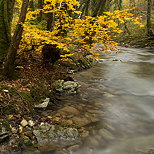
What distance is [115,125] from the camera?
4.58 metres

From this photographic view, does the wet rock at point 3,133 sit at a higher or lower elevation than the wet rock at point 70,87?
lower

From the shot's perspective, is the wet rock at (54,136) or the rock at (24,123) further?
the rock at (24,123)

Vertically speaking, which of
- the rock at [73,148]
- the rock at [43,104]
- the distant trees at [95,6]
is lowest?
the rock at [73,148]

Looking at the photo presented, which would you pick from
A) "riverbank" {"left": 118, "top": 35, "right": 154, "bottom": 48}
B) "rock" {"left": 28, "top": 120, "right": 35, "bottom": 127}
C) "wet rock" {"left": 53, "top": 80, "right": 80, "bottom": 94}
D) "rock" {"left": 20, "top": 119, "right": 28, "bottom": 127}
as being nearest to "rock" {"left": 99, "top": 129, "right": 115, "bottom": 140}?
"rock" {"left": 28, "top": 120, "right": 35, "bottom": 127}

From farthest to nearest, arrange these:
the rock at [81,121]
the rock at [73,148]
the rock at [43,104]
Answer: the rock at [43,104], the rock at [81,121], the rock at [73,148]

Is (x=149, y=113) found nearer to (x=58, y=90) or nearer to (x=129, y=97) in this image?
(x=129, y=97)

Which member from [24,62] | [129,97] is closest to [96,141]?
[129,97]

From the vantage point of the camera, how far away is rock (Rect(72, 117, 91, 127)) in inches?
174

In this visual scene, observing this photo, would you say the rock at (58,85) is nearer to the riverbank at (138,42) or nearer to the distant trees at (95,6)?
the distant trees at (95,6)

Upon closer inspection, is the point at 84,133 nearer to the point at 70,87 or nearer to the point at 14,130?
the point at 14,130

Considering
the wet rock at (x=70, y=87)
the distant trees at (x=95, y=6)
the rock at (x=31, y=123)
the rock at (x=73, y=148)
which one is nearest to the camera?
the rock at (x=73, y=148)

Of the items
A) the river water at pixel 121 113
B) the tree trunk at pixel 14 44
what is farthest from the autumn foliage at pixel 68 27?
the river water at pixel 121 113

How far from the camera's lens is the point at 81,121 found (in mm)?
4555

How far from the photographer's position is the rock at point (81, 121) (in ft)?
14.5
